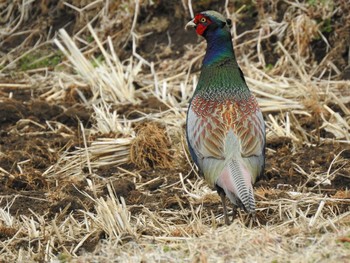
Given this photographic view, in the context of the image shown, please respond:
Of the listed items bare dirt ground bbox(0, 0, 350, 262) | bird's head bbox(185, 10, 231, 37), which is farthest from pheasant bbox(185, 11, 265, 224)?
bare dirt ground bbox(0, 0, 350, 262)

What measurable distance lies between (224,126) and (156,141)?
156 centimetres

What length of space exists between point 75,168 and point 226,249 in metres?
2.66

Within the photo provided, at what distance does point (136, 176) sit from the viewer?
277 inches

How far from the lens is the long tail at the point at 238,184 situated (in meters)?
5.36

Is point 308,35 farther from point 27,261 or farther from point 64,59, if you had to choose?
point 27,261

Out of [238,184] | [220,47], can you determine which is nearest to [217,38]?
[220,47]

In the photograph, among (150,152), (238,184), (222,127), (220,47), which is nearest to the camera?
(238,184)

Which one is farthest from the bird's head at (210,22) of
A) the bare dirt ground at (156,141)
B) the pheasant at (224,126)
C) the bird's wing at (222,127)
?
the bare dirt ground at (156,141)

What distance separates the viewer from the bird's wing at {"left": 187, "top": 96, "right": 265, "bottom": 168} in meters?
5.70

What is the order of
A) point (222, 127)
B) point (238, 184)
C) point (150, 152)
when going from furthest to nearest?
1. point (150, 152)
2. point (222, 127)
3. point (238, 184)

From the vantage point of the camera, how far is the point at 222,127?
579 centimetres

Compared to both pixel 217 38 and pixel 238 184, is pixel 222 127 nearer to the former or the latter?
pixel 238 184

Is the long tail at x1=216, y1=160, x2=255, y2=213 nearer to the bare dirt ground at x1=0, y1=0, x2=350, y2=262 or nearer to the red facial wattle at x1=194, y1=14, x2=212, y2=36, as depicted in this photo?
the bare dirt ground at x1=0, y1=0, x2=350, y2=262

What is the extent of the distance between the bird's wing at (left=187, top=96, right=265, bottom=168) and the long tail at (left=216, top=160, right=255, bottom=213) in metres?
0.11
